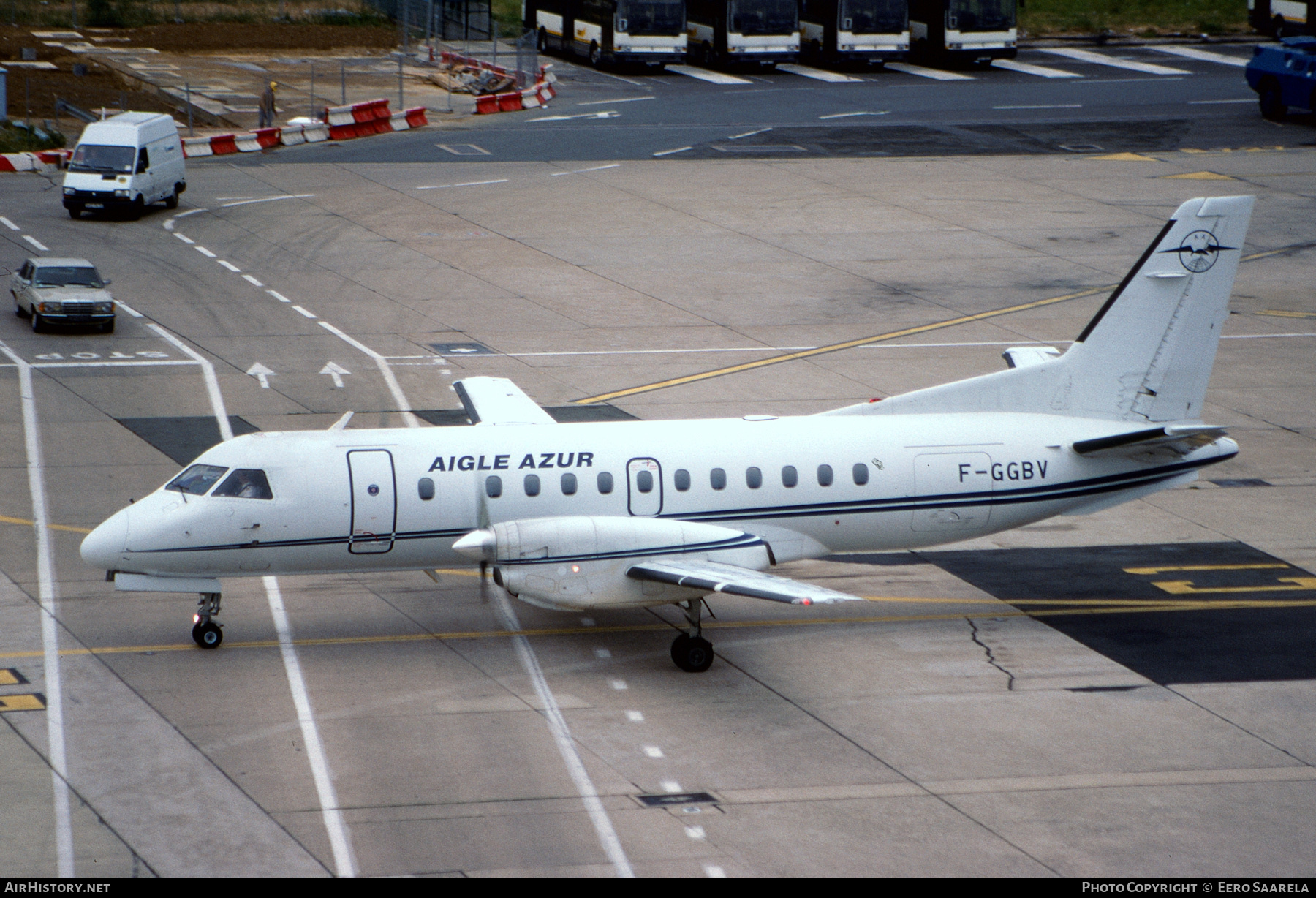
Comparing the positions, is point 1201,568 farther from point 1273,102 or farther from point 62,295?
point 1273,102

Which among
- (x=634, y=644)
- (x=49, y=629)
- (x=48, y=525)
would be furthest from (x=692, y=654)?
(x=48, y=525)

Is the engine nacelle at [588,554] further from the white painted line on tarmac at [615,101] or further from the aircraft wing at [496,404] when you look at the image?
the white painted line on tarmac at [615,101]

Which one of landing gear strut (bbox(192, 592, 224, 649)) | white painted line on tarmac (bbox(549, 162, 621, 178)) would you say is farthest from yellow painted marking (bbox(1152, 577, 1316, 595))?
white painted line on tarmac (bbox(549, 162, 621, 178))

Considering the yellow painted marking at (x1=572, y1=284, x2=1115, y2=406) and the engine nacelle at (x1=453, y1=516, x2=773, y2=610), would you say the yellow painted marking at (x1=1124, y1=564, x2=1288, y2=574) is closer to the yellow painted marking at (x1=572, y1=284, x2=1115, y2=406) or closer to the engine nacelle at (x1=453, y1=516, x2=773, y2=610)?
the engine nacelle at (x1=453, y1=516, x2=773, y2=610)

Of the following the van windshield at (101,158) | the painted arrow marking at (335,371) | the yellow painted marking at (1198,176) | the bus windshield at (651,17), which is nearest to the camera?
the painted arrow marking at (335,371)

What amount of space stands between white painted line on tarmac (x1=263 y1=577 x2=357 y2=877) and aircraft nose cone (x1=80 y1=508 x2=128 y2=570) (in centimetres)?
287

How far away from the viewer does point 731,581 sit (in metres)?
21.4

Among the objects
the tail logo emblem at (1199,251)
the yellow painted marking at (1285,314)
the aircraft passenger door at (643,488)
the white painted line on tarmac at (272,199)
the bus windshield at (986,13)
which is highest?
→ the bus windshield at (986,13)

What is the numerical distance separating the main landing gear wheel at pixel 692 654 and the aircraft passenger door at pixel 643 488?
7.01ft

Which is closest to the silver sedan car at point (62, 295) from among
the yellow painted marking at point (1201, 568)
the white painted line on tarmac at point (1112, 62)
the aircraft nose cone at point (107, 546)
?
the aircraft nose cone at point (107, 546)

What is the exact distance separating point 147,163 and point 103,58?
3028 cm

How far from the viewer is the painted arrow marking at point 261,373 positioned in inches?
1419

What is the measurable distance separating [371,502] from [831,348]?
1970cm

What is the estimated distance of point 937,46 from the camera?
3174 inches
